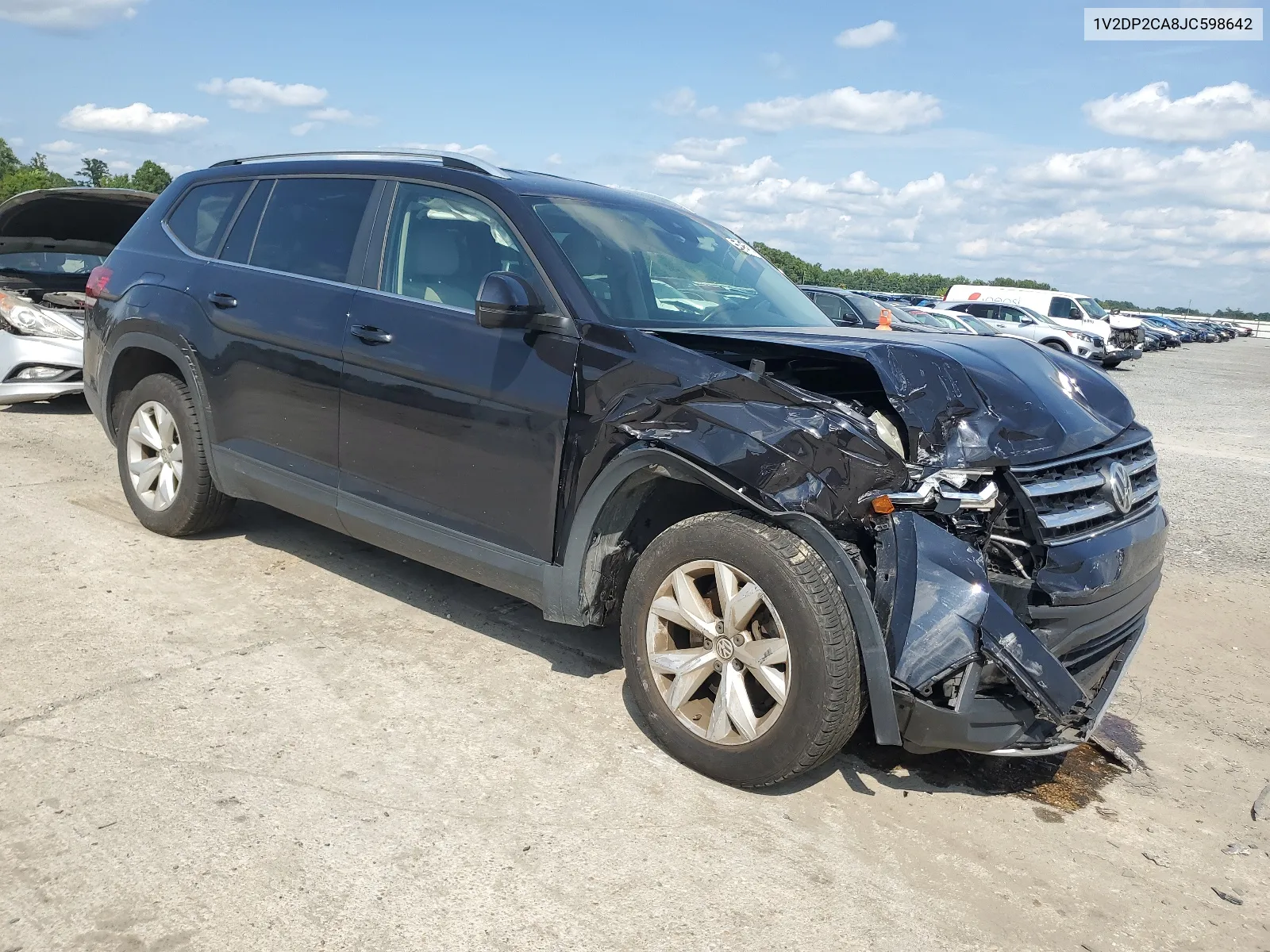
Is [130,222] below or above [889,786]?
above

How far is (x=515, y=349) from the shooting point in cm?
371

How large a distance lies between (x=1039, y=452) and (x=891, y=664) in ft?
2.80

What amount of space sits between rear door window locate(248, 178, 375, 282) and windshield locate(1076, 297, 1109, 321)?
31.3 metres

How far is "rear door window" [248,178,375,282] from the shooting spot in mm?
4434

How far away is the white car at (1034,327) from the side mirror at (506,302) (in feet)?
80.1

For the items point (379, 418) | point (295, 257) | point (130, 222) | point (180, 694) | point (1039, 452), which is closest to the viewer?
point (1039, 452)

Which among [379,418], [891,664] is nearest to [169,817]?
[379,418]

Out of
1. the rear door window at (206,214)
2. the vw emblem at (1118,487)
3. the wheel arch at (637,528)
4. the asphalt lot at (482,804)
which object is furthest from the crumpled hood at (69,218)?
the vw emblem at (1118,487)

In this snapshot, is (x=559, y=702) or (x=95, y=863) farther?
(x=559, y=702)

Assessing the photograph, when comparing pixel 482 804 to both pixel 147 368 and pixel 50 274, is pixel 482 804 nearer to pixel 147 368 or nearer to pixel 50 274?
pixel 147 368

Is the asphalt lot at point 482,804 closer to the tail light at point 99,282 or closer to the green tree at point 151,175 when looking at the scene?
the tail light at point 99,282

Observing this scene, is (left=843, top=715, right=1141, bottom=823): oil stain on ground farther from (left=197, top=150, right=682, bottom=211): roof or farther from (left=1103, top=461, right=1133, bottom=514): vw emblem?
(left=197, top=150, right=682, bottom=211): roof

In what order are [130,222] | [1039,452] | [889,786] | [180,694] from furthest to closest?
[130,222] → [180,694] → [889,786] → [1039,452]

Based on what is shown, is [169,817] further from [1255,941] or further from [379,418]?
[1255,941]
